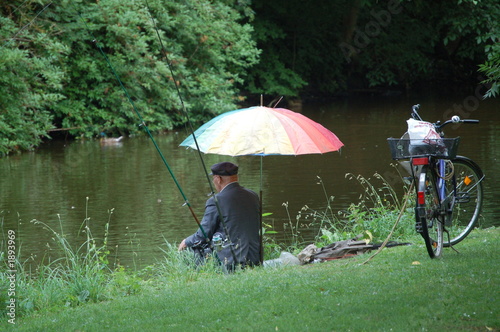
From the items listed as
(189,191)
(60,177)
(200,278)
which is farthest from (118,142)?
(200,278)

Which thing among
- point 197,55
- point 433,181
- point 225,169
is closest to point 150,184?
point 225,169

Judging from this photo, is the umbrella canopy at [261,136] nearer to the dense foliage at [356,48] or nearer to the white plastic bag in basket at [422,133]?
the white plastic bag in basket at [422,133]

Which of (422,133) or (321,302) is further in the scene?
(422,133)

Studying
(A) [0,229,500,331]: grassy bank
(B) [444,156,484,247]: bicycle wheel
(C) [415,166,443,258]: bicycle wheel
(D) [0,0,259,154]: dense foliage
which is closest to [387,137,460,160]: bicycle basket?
(C) [415,166,443,258]: bicycle wheel

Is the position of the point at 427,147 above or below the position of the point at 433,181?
above

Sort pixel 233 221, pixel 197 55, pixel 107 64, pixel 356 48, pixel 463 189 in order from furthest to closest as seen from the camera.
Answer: pixel 356 48
pixel 197 55
pixel 107 64
pixel 463 189
pixel 233 221

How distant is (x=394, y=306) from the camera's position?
14.9 feet

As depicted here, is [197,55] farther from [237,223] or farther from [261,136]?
[261,136]

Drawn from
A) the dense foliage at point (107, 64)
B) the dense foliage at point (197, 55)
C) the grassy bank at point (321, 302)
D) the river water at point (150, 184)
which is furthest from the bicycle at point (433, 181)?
the dense foliage at point (107, 64)

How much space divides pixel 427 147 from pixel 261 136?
1.35m

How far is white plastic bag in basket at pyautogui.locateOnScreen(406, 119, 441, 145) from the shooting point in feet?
19.3

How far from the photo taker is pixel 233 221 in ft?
21.5

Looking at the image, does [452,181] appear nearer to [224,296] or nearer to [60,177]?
[224,296]

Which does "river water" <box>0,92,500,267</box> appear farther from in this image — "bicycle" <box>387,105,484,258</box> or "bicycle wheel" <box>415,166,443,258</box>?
"bicycle wheel" <box>415,166,443,258</box>
